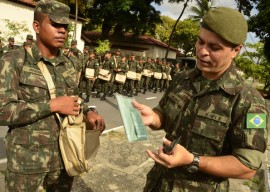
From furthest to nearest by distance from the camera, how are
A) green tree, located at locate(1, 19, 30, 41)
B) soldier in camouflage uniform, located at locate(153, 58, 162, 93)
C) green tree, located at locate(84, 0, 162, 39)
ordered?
green tree, located at locate(84, 0, 162, 39)
soldier in camouflage uniform, located at locate(153, 58, 162, 93)
green tree, located at locate(1, 19, 30, 41)

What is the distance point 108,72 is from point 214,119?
9.88 meters

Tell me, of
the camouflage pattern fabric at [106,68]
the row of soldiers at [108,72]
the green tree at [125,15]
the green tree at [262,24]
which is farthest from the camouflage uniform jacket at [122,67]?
the green tree at [125,15]

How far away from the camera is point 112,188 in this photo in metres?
3.72

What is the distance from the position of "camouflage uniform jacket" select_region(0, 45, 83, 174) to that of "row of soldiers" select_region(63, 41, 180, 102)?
5.75 m

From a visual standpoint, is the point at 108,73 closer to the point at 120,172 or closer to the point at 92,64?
the point at 92,64

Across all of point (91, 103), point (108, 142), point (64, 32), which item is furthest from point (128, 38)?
point (64, 32)

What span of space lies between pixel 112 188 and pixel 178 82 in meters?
2.30

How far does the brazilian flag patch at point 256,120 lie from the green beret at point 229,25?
1.24ft

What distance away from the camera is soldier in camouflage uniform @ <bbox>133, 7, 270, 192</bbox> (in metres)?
1.46

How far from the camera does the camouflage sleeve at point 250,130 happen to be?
1461mm

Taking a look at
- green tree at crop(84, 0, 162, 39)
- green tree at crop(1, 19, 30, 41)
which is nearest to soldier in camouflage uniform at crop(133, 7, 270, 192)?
green tree at crop(1, 19, 30, 41)

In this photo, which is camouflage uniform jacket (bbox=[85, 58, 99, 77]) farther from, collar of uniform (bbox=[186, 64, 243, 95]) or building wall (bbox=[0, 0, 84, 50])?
collar of uniform (bbox=[186, 64, 243, 95])

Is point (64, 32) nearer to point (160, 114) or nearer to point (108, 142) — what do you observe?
point (160, 114)

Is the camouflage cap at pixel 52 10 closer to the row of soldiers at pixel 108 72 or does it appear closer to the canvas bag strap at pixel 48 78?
the canvas bag strap at pixel 48 78
